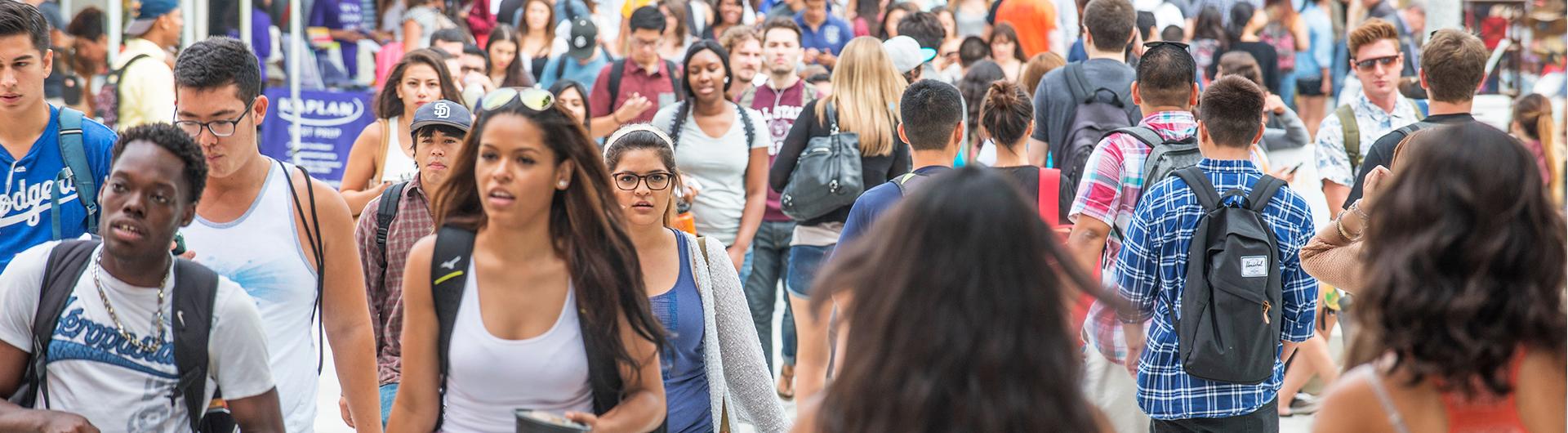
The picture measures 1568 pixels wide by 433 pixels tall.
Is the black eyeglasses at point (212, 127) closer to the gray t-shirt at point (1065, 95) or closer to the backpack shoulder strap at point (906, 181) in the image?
the backpack shoulder strap at point (906, 181)

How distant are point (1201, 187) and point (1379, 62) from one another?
9.40ft

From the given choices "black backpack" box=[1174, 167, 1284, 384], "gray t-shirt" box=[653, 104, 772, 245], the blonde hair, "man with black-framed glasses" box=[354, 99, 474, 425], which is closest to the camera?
"black backpack" box=[1174, 167, 1284, 384]

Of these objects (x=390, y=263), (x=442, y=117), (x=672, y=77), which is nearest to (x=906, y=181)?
(x=442, y=117)

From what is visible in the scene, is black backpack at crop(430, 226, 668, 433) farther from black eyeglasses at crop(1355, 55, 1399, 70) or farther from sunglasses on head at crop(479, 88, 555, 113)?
black eyeglasses at crop(1355, 55, 1399, 70)

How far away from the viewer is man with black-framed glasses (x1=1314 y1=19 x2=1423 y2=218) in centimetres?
677

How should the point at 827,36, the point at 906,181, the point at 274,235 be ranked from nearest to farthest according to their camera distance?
the point at 274,235 → the point at 906,181 → the point at 827,36

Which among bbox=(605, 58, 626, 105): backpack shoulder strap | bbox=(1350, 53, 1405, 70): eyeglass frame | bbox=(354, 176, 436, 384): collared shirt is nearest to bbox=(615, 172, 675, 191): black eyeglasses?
bbox=(354, 176, 436, 384): collared shirt

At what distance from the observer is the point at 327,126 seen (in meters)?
11.9

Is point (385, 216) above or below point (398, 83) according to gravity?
below

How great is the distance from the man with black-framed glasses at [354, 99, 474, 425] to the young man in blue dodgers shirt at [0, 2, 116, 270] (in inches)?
34.2

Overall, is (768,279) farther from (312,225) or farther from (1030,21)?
(1030,21)

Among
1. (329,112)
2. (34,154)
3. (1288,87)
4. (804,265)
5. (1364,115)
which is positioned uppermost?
(1288,87)

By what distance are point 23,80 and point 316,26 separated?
1061 cm

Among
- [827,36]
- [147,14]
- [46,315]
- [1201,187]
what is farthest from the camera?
[827,36]
